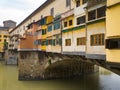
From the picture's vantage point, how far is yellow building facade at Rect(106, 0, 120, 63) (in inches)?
441

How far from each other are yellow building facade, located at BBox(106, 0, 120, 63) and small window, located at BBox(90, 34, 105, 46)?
235 centimetres

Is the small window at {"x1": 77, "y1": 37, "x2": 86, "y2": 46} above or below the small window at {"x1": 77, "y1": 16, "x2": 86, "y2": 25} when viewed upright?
below

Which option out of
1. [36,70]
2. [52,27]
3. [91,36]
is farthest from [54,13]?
[91,36]

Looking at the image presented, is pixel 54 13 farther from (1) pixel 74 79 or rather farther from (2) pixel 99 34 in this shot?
(2) pixel 99 34

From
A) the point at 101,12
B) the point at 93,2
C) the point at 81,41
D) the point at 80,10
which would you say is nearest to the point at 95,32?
the point at 101,12

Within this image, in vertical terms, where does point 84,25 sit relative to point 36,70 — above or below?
above

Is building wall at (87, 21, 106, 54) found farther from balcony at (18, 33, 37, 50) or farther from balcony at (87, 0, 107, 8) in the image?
balcony at (18, 33, 37, 50)

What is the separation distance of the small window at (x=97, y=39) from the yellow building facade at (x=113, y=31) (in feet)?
7.70

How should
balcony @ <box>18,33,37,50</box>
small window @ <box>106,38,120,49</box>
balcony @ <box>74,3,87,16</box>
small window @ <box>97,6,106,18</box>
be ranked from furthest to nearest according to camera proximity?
balcony @ <box>18,33,37,50</box> → balcony @ <box>74,3,87,16</box> → small window @ <box>97,6,106,18</box> → small window @ <box>106,38,120,49</box>

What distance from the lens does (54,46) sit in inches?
1003

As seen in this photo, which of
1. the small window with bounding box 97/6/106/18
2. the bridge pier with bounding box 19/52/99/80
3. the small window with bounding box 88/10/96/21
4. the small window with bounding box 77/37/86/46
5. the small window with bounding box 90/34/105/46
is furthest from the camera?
the bridge pier with bounding box 19/52/99/80

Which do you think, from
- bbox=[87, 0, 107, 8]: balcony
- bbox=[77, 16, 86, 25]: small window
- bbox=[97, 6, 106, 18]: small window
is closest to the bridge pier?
bbox=[77, 16, 86, 25]: small window

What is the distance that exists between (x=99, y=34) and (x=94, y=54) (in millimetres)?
1519

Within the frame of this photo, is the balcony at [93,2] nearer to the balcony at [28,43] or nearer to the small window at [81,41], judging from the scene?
the small window at [81,41]
